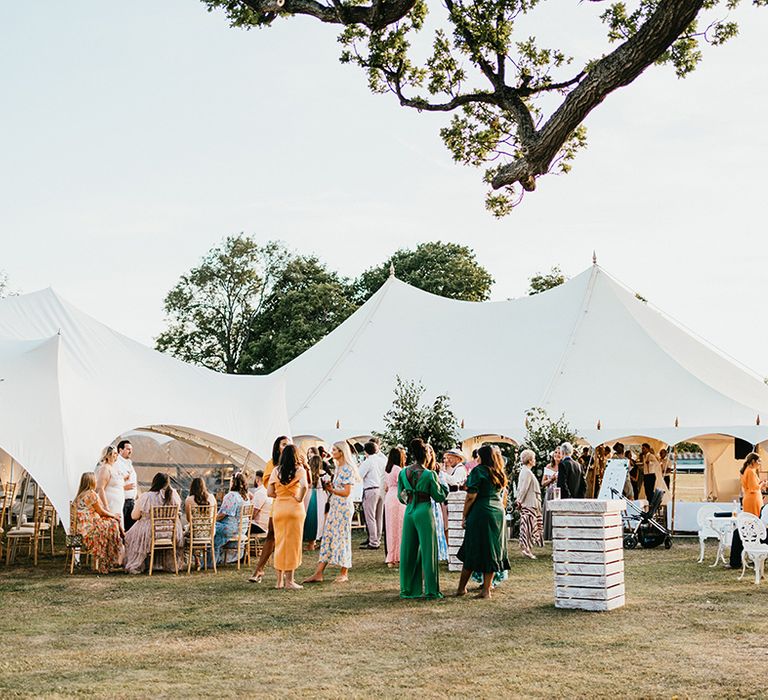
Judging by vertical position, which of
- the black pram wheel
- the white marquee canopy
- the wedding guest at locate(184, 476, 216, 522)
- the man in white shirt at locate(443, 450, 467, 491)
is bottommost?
the black pram wheel

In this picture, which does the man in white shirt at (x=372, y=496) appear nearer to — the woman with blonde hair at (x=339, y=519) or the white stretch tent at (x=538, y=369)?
the woman with blonde hair at (x=339, y=519)

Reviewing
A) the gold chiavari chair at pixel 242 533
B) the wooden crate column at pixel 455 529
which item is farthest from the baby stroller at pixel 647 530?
the gold chiavari chair at pixel 242 533

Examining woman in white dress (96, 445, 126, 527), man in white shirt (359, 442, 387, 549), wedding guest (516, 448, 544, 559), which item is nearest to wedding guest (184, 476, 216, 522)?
woman in white dress (96, 445, 126, 527)

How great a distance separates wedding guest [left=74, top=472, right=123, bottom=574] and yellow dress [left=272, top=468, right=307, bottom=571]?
276cm

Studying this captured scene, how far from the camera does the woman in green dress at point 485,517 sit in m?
8.99

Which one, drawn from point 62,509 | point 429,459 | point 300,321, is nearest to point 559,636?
point 429,459

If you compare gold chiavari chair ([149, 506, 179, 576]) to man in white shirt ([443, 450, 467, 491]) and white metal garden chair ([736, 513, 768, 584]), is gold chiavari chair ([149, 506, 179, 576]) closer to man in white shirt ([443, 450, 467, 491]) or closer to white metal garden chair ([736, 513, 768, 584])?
man in white shirt ([443, 450, 467, 491])

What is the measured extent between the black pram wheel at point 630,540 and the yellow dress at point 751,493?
2.48 meters

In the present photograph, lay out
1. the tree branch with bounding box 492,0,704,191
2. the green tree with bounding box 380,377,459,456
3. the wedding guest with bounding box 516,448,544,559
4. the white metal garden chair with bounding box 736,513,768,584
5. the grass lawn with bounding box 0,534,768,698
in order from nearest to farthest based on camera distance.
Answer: the tree branch with bounding box 492,0,704,191 < the grass lawn with bounding box 0,534,768,698 < the white metal garden chair with bounding box 736,513,768,584 < the wedding guest with bounding box 516,448,544,559 < the green tree with bounding box 380,377,459,456

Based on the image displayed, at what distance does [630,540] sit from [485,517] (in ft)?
20.8

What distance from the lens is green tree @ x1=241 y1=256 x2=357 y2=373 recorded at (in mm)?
40156

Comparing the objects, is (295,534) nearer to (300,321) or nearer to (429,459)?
(429,459)

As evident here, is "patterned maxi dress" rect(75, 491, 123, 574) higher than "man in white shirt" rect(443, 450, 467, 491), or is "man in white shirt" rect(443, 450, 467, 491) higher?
"man in white shirt" rect(443, 450, 467, 491)

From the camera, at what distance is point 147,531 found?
11.5m
